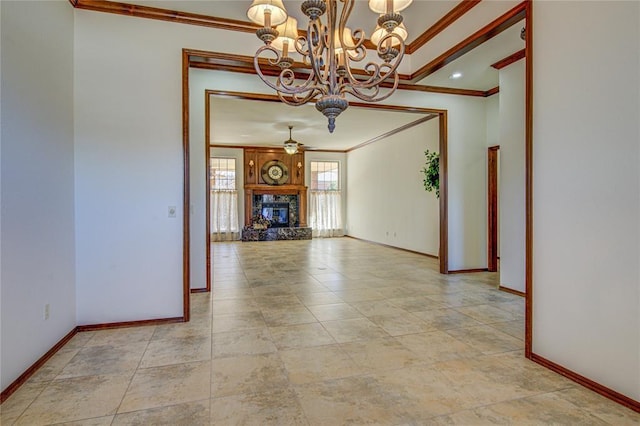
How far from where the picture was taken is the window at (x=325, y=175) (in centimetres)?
1141

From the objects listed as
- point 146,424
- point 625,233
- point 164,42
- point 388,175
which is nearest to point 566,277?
point 625,233

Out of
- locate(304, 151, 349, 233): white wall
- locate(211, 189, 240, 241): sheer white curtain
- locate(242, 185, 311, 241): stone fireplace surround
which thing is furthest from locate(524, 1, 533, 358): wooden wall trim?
locate(211, 189, 240, 241): sheer white curtain

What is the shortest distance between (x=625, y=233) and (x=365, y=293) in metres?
2.85

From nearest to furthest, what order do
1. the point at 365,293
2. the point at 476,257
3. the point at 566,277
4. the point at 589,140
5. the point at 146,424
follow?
the point at 146,424 < the point at 589,140 < the point at 566,277 < the point at 365,293 < the point at 476,257

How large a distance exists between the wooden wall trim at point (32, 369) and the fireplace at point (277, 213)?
808 cm

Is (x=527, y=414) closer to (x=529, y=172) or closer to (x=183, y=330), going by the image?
(x=529, y=172)

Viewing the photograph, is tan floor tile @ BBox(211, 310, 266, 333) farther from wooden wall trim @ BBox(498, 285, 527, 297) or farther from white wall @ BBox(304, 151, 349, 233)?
white wall @ BBox(304, 151, 349, 233)

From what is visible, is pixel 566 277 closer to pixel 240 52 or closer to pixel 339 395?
pixel 339 395

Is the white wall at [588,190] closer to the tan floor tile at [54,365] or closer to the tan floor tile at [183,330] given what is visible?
the tan floor tile at [183,330]

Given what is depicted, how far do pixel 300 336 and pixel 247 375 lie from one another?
0.75m

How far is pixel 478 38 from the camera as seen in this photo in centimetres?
321

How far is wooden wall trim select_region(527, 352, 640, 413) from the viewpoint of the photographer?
192cm

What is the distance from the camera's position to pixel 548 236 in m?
2.40

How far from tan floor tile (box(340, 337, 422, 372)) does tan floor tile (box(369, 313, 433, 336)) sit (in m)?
0.21
